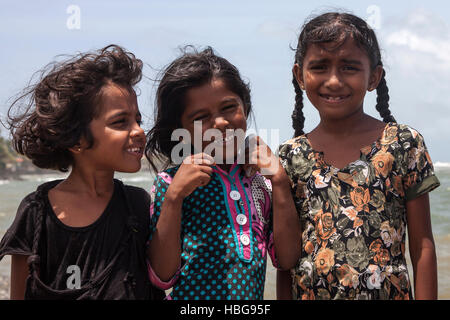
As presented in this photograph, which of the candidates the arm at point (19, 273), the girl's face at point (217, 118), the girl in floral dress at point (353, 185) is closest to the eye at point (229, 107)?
the girl's face at point (217, 118)

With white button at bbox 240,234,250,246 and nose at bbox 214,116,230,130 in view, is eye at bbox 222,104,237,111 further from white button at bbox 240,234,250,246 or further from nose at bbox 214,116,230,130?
white button at bbox 240,234,250,246

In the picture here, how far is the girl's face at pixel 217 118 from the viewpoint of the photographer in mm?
2582

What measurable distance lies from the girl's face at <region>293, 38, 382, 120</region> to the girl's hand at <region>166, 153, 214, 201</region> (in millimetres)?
620

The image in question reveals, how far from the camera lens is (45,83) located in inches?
104

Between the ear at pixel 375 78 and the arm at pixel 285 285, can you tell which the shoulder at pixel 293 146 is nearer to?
the ear at pixel 375 78

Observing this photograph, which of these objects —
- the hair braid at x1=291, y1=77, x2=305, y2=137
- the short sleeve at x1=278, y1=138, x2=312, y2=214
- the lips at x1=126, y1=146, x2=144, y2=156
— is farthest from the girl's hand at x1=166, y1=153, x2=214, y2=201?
the hair braid at x1=291, y1=77, x2=305, y2=137

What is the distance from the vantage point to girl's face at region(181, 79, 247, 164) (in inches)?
102

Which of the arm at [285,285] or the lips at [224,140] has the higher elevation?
the lips at [224,140]

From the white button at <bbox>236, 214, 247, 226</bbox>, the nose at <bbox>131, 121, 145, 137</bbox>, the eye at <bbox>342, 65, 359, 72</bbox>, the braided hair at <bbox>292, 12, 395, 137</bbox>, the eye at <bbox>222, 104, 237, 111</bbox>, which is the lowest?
the white button at <bbox>236, 214, 247, 226</bbox>

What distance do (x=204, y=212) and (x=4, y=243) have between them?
88 centimetres

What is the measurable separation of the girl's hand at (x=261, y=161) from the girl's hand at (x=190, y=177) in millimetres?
222

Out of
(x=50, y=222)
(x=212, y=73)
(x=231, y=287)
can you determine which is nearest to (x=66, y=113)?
(x=50, y=222)

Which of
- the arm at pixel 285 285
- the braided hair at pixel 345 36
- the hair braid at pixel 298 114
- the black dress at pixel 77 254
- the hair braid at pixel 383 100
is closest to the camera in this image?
the black dress at pixel 77 254
